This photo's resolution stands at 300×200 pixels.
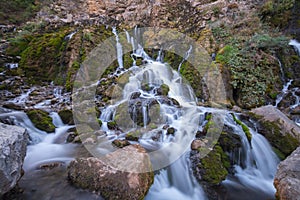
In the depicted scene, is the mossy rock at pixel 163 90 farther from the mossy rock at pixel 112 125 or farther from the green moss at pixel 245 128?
the green moss at pixel 245 128

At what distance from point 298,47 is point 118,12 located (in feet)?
36.1

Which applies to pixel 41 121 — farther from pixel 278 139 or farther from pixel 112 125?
pixel 278 139

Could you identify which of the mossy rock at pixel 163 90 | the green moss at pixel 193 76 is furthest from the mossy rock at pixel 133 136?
the green moss at pixel 193 76

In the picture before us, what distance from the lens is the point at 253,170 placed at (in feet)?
14.6

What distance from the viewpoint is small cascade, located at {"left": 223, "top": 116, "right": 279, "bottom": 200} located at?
3.78 metres

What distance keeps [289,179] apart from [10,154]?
150 inches

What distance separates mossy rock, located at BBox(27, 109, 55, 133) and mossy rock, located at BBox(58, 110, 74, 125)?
34 cm

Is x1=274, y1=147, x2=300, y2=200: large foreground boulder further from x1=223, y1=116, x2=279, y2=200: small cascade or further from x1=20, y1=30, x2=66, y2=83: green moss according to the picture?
x1=20, y1=30, x2=66, y2=83: green moss

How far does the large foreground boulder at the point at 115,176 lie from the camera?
9.28 feet

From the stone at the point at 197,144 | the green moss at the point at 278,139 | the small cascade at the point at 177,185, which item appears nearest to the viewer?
the small cascade at the point at 177,185

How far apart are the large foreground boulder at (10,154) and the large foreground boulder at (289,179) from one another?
12.0ft

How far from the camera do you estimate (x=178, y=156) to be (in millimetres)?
4281

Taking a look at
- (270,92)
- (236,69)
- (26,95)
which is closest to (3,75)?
(26,95)

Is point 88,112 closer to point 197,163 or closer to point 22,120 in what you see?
point 22,120
